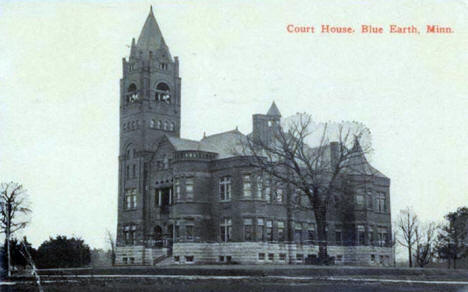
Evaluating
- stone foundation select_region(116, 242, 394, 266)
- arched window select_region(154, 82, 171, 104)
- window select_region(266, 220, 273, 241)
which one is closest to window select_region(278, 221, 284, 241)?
stone foundation select_region(116, 242, 394, 266)

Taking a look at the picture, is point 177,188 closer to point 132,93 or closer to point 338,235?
point 132,93

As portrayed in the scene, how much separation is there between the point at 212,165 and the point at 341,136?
11.2 m

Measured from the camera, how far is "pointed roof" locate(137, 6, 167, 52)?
54.1m

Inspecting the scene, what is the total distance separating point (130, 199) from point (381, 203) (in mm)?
22325

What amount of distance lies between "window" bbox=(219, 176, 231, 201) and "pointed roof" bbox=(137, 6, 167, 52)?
14747 millimetres

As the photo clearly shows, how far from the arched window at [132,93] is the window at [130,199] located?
800 centimetres

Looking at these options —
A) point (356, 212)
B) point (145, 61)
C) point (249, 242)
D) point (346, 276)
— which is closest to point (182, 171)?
point (249, 242)

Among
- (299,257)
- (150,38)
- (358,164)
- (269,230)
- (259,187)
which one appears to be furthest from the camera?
(150,38)

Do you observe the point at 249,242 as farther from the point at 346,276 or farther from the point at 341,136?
the point at 346,276

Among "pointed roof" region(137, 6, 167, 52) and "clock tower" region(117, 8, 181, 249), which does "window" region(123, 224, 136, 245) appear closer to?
"clock tower" region(117, 8, 181, 249)

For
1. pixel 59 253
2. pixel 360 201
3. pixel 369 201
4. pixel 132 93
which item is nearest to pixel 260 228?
pixel 360 201

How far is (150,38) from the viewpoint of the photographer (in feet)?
177

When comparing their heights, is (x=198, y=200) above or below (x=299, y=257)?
above

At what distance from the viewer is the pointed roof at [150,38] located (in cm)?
5406
